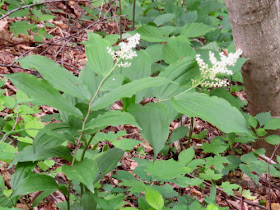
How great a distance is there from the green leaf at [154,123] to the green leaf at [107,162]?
0.22 m

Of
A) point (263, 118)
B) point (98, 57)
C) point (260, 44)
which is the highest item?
point (98, 57)

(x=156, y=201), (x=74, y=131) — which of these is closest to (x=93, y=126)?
(x=74, y=131)

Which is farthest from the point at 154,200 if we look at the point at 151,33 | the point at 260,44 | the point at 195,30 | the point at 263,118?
the point at 195,30

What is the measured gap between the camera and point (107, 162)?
1.32 meters

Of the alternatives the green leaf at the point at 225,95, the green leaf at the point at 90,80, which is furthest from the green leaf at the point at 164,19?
the green leaf at the point at 90,80

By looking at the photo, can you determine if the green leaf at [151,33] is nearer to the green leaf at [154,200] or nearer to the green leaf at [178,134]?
the green leaf at [178,134]

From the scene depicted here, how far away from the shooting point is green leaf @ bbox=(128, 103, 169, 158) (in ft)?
3.81

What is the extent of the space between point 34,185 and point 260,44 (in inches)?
69.1

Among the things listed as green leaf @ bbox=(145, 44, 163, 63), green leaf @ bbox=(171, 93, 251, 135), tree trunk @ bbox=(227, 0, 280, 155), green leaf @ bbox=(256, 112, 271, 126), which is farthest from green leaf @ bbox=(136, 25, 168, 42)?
green leaf @ bbox=(171, 93, 251, 135)

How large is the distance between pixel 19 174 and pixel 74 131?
0.94 feet

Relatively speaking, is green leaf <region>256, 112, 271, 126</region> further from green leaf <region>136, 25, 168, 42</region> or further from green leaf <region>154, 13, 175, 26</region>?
green leaf <region>154, 13, 175, 26</region>

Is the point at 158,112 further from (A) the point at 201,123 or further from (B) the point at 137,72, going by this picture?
(A) the point at 201,123

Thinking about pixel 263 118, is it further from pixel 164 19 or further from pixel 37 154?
pixel 37 154

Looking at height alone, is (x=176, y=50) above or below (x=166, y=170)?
above
